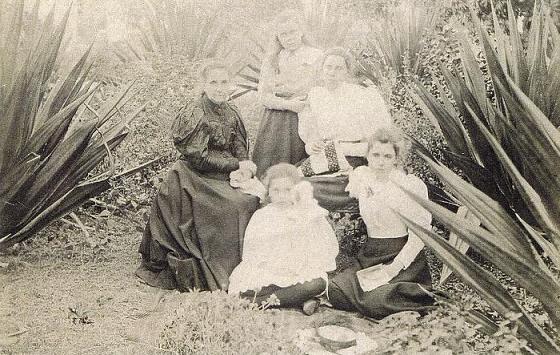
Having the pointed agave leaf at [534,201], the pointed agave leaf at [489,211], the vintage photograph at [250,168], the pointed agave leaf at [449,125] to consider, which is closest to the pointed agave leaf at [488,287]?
the pointed agave leaf at [489,211]

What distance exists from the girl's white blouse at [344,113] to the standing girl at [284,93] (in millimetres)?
73

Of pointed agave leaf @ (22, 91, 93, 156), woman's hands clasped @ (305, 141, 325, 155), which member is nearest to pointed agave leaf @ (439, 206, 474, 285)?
woman's hands clasped @ (305, 141, 325, 155)

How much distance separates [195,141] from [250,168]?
32 centimetres

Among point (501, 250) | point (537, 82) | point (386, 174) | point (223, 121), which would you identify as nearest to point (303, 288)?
point (386, 174)

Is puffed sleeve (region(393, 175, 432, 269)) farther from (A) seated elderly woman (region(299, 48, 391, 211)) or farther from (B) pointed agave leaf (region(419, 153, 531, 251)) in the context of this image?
(B) pointed agave leaf (region(419, 153, 531, 251))

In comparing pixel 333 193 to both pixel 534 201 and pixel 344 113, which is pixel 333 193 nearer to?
pixel 344 113

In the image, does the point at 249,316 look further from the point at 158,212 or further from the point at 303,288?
the point at 158,212

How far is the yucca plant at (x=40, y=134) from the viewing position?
280 centimetres

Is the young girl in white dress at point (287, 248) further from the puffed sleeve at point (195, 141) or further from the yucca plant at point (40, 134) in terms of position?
the yucca plant at point (40, 134)

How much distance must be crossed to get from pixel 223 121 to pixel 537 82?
60.5 inches

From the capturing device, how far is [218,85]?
10.8 ft

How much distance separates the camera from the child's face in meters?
3.17

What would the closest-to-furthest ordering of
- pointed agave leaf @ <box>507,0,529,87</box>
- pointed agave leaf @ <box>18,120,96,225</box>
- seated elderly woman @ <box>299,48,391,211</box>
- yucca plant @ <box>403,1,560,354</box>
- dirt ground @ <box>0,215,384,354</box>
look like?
yucca plant @ <box>403,1,560,354</box>
pointed agave leaf @ <box>507,0,529,87</box>
dirt ground @ <box>0,215,384,354</box>
pointed agave leaf @ <box>18,120,96,225</box>
seated elderly woman @ <box>299,48,391,211</box>

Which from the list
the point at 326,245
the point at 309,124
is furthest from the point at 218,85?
the point at 326,245
